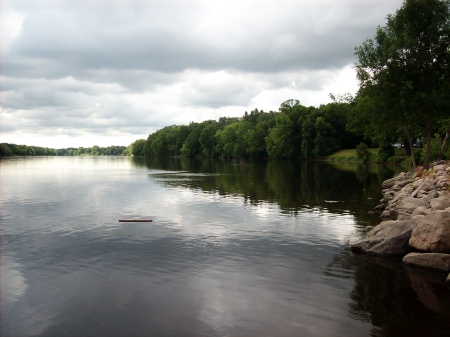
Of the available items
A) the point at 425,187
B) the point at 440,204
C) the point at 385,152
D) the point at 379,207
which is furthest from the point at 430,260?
the point at 385,152

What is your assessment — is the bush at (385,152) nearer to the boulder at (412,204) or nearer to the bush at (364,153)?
the bush at (364,153)

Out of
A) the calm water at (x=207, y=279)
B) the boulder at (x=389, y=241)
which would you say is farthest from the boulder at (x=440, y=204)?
the calm water at (x=207, y=279)

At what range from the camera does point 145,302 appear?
12906 millimetres

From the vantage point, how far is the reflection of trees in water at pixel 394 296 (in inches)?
443

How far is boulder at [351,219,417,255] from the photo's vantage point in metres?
17.8

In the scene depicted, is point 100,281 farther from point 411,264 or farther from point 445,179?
point 445,179

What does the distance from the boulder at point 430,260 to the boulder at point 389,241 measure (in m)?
1.19

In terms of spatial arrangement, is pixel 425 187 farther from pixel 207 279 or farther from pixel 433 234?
pixel 207 279

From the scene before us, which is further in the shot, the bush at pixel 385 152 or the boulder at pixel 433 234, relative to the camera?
the bush at pixel 385 152

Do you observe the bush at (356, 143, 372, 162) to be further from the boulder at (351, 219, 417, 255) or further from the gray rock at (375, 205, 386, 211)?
the boulder at (351, 219, 417, 255)

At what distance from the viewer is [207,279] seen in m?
15.1

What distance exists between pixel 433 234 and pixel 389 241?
2.36 m

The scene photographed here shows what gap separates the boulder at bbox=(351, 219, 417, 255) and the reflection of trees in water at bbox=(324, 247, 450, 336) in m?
0.57

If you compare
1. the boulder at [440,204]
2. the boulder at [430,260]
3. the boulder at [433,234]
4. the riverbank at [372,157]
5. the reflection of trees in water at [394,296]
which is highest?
the riverbank at [372,157]
